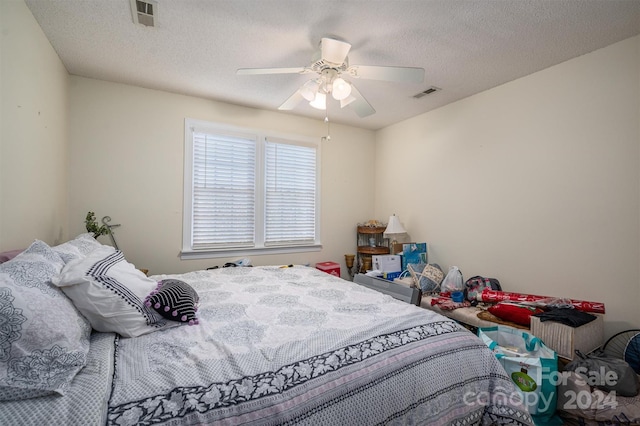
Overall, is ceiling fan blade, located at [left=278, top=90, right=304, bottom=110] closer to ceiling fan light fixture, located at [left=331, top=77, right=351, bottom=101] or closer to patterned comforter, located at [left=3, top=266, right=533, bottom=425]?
ceiling fan light fixture, located at [left=331, top=77, right=351, bottom=101]

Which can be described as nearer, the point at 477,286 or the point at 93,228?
the point at 93,228

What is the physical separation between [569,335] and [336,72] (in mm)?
2538

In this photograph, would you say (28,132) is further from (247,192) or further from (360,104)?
(360,104)

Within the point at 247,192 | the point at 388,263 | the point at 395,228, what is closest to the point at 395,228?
the point at 395,228

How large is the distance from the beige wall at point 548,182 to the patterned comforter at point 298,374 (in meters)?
1.65

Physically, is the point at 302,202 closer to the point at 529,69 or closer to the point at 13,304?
the point at 529,69

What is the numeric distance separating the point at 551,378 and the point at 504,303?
771 mm

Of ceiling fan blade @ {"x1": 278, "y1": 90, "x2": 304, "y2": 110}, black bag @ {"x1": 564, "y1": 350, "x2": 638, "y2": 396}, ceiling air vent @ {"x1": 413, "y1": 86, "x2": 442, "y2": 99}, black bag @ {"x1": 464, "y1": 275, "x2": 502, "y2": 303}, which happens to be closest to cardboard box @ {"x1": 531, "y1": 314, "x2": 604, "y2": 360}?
black bag @ {"x1": 564, "y1": 350, "x2": 638, "y2": 396}

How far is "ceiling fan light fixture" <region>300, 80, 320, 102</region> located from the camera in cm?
226

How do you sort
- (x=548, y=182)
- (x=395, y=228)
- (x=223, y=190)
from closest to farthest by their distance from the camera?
(x=548, y=182), (x=223, y=190), (x=395, y=228)

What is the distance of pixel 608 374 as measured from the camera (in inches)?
71.7

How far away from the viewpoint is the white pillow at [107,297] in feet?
4.00

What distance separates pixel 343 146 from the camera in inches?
171

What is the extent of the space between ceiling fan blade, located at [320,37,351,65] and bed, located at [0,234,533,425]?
170 centimetres
